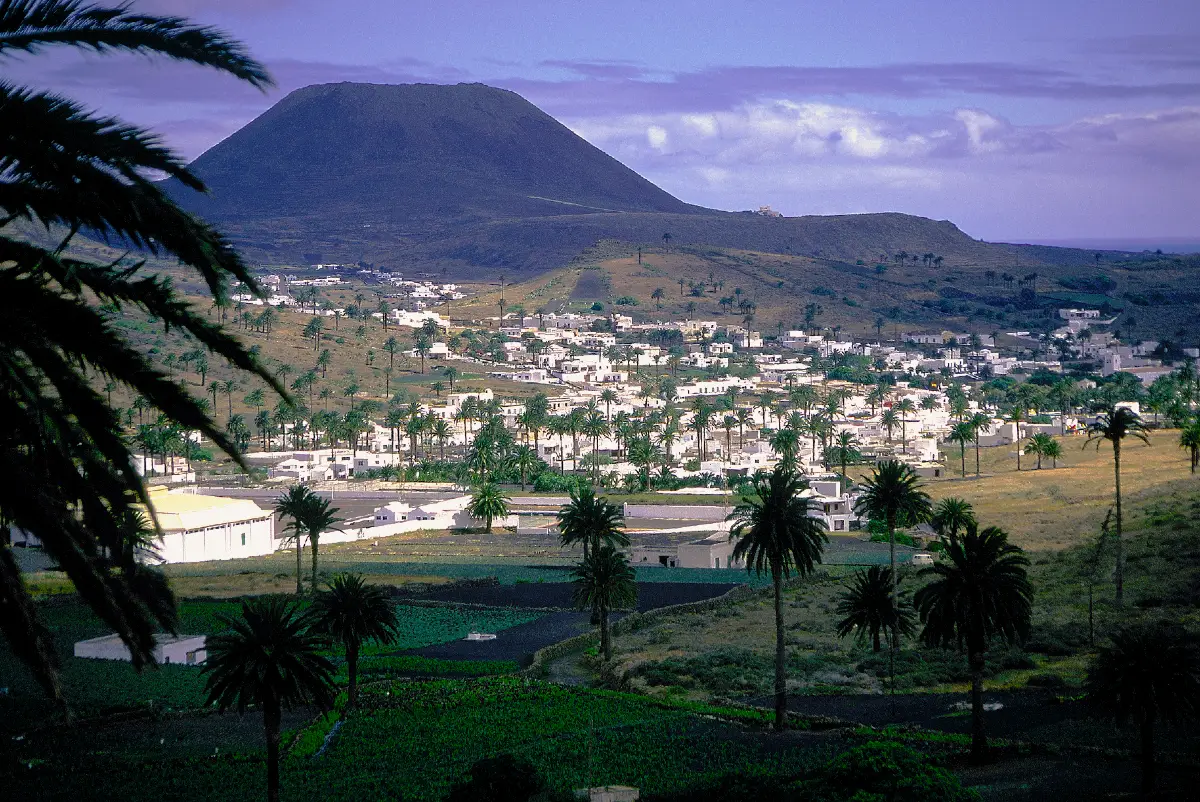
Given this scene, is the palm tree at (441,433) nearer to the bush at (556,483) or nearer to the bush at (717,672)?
the bush at (556,483)

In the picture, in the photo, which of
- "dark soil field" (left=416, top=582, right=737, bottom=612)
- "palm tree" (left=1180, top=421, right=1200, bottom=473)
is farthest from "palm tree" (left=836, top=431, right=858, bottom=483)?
"dark soil field" (left=416, top=582, right=737, bottom=612)

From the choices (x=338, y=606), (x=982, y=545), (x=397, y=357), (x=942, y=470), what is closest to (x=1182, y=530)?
(x=982, y=545)

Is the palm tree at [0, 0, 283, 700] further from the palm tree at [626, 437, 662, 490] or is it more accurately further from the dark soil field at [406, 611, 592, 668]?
the palm tree at [626, 437, 662, 490]

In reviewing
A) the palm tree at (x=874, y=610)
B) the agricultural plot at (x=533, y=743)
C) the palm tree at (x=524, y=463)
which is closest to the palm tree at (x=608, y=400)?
the palm tree at (x=524, y=463)

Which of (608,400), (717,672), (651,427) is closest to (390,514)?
(651,427)

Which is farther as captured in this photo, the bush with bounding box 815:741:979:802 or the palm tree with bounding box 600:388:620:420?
the palm tree with bounding box 600:388:620:420

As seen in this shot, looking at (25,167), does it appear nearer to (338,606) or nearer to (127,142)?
(127,142)

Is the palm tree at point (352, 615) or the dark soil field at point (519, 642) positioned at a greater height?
the palm tree at point (352, 615)
